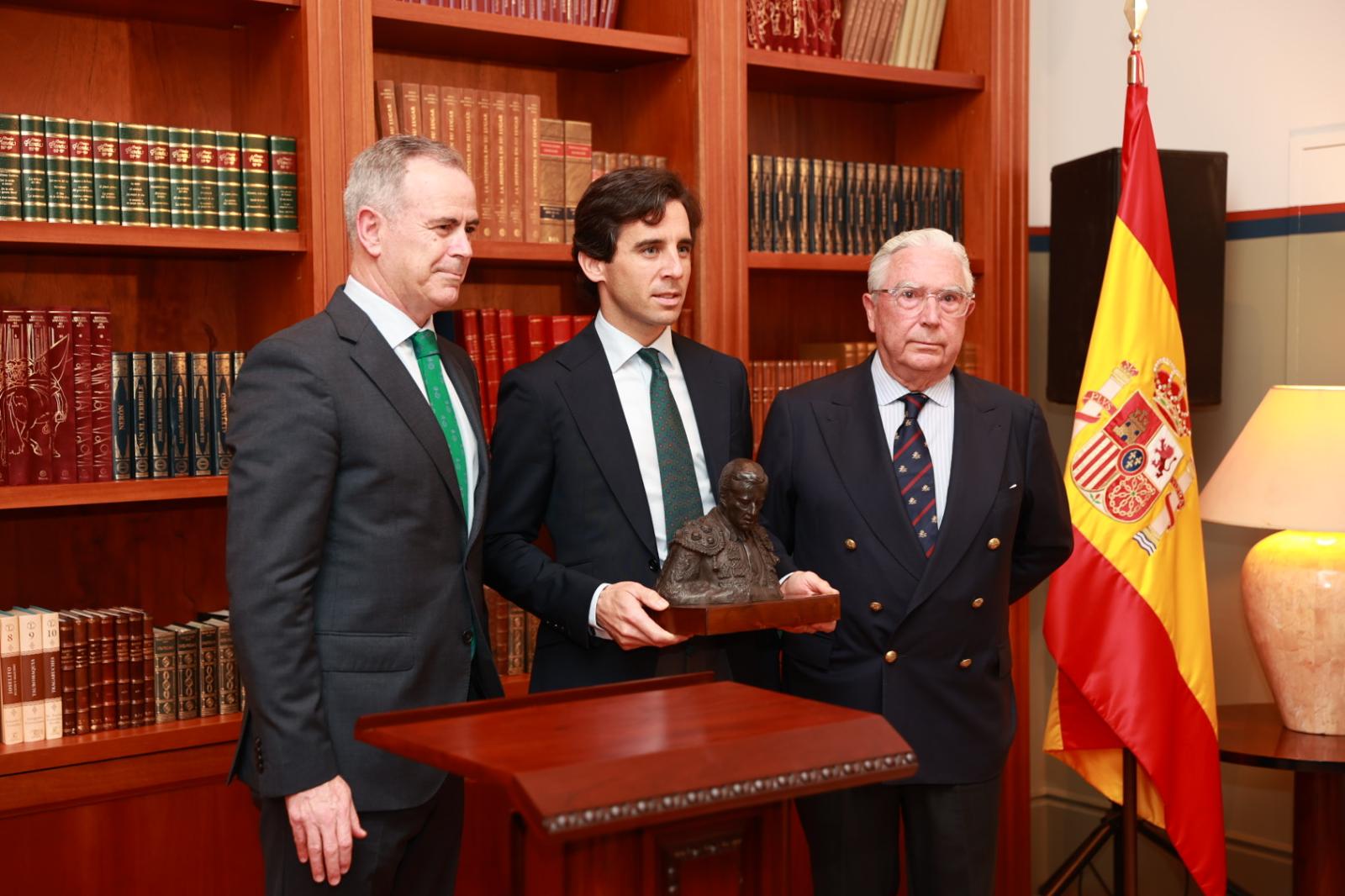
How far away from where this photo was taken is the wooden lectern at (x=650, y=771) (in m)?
1.30

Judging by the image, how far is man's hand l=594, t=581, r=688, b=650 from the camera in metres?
2.04

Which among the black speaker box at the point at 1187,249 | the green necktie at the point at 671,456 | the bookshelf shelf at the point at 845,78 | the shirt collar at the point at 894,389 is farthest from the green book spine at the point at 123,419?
the black speaker box at the point at 1187,249

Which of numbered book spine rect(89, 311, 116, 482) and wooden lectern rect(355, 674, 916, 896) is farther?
numbered book spine rect(89, 311, 116, 482)

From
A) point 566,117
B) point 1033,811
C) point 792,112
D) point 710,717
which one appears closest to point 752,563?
point 710,717

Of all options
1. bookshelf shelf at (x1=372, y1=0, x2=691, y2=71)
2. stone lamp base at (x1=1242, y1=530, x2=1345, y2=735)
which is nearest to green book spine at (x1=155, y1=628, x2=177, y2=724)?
bookshelf shelf at (x1=372, y1=0, x2=691, y2=71)

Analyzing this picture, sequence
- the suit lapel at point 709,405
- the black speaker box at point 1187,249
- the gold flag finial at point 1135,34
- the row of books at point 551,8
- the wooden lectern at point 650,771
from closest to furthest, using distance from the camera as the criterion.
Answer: the wooden lectern at point 650,771 → the suit lapel at point 709,405 → the row of books at point 551,8 → the gold flag finial at point 1135,34 → the black speaker box at point 1187,249

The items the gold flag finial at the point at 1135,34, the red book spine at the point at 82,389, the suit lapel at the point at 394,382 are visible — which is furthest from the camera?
the gold flag finial at the point at 1135,34

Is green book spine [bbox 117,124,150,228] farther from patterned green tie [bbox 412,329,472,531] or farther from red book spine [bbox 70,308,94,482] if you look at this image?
patterned green tie [bbox 412,329,472,531]

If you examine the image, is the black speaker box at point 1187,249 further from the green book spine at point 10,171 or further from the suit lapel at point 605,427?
the green book spine at point 10,171

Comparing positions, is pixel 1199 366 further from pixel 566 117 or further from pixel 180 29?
pixel 180 29

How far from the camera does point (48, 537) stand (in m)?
2.93

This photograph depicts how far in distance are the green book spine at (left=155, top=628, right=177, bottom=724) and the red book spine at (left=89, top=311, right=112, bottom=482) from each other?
0.35 metres

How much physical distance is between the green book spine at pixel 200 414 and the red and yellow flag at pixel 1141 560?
75.2 inches

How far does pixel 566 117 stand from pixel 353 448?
1785 millimetres
